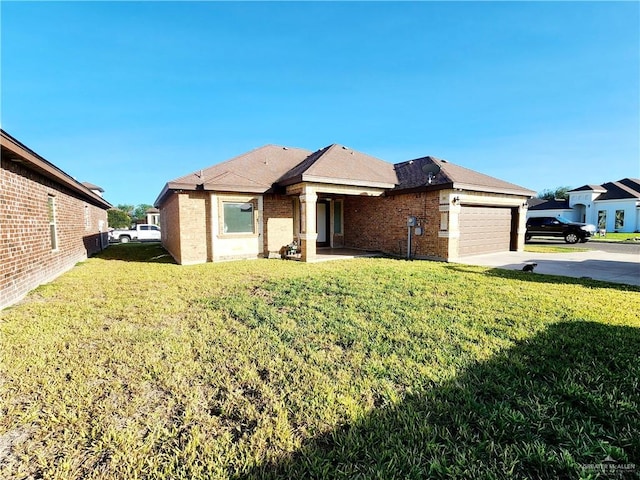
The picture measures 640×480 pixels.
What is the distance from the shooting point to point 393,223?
1287cm

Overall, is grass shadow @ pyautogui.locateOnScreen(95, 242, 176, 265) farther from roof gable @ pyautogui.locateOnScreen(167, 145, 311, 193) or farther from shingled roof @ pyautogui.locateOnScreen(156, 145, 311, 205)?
roof gable @ pyautogui.locateOnScreen(167, 145, 311, 193)

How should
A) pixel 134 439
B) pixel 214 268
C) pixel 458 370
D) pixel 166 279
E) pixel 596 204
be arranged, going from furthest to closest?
1. pixel 596 204
2. pixel 214 268
3. pixel 166 279
4. pixel 458 370
5. pixel 134 439

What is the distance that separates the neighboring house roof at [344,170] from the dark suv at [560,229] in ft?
40.3

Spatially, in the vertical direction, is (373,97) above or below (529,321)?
above

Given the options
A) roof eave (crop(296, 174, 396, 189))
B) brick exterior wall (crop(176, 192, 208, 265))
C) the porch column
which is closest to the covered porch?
the porch column

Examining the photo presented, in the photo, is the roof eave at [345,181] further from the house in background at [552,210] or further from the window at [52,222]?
the house in background at [552,210]

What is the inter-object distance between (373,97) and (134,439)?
1753 cm

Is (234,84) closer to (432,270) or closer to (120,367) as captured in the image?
(432,270)

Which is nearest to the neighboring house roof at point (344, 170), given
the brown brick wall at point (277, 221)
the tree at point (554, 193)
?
the brown brick wall at point (277, 221)

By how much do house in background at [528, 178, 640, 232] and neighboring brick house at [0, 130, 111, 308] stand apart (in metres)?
40.7

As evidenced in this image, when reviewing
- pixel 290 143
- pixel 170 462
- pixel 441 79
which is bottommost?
pixel 170 462

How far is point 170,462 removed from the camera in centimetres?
195

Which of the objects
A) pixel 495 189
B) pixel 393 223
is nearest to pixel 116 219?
pixel 393 223

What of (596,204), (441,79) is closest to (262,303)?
(441,79)
